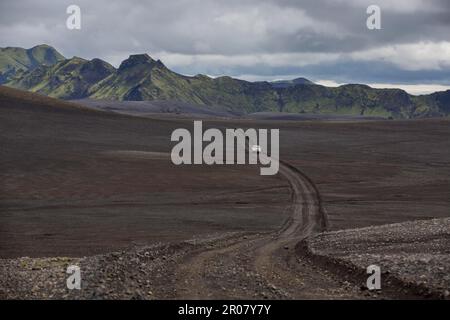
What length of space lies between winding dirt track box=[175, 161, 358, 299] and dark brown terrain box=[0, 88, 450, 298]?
47 mm

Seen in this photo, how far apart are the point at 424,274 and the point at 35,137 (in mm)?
64284

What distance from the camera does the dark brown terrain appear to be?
52.7 feet

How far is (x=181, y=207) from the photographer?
36.7 m

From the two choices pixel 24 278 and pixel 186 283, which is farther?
pixel 24 278

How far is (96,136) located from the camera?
78.1 meters

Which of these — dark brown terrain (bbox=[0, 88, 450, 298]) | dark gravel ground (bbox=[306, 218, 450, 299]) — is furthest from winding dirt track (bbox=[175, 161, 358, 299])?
dark gravel ground (bbox=[306, 218, 450, 299])

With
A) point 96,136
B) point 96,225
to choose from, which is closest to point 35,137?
point 96,136

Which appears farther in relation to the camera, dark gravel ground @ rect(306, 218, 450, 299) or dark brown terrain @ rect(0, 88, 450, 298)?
dark brown terrain @ rect(0, 88, 450, 298)

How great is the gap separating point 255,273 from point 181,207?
19764 mm

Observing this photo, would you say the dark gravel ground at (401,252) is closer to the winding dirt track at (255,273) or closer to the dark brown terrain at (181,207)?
the dark brown terrain at (181,207)

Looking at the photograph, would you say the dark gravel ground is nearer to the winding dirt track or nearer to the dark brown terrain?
the dark brown terrain

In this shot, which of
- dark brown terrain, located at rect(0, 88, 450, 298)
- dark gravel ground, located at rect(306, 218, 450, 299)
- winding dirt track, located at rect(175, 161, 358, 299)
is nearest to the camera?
dark gravel ground, located at rect(306, 218, 450, 299)

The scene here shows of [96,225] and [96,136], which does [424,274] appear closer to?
[96,225]
